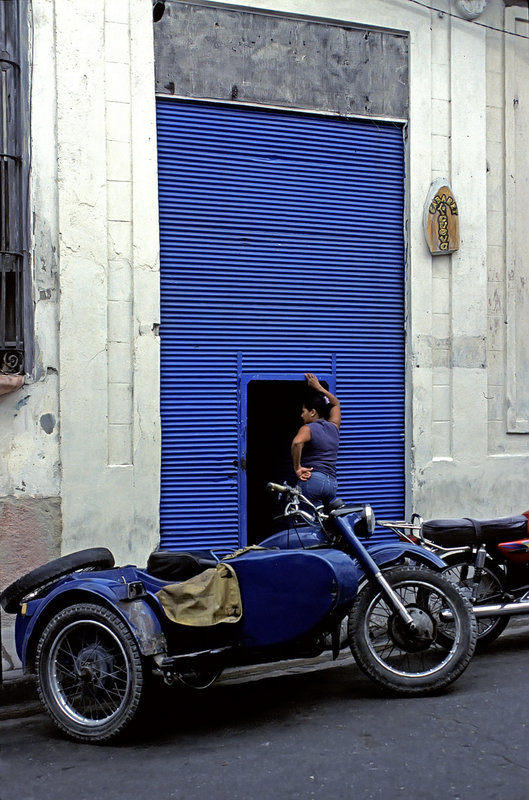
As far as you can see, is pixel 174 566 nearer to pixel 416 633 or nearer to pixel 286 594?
pixel 286 594

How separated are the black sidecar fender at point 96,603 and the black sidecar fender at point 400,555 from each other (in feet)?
4.59

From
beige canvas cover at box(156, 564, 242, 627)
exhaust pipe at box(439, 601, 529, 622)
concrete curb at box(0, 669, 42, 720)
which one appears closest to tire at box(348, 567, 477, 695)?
beige canvas cover at box(156, 564, 242, 627)

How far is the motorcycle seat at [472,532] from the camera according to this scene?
7.10 meters

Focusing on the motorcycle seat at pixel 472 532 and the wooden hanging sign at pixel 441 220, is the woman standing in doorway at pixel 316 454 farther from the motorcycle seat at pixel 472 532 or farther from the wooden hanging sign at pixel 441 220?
the wooden hanging sign at pixel 441 220

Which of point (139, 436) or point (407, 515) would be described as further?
point (407, 515)

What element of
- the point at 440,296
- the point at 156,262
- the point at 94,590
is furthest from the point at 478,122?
the point at 94,590

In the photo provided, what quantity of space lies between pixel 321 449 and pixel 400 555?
9.99 ft

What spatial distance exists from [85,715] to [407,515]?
5486mm

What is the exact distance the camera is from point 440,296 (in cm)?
1032

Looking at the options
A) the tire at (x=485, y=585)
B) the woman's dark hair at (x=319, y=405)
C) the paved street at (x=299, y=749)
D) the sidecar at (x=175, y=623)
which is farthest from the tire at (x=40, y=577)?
the woman's dark hair at (x=319, y=405)

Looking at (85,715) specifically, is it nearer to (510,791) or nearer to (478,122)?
(510,791)

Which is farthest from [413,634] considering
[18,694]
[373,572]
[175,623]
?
[18,694]

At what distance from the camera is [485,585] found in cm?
708

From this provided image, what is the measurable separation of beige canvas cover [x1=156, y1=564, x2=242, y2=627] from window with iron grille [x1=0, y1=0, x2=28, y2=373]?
3.78 m
